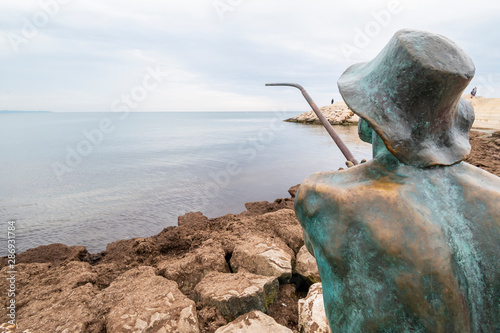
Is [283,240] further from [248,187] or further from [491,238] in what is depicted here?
[248,187]

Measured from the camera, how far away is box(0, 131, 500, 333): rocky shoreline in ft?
9.42

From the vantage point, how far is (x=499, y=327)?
118 centimetres

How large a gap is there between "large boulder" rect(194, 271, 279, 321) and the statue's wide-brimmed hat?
2480mm

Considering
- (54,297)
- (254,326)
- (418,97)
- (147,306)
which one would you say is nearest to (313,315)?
(254,326)

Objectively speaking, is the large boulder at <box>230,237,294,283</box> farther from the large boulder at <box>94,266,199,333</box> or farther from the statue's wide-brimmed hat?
the statue's wide-brimmed hat

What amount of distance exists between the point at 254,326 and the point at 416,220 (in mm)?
2075

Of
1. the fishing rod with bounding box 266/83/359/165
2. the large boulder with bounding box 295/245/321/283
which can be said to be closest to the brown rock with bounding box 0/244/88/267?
the large boulder with bounding box 295/245/321/283

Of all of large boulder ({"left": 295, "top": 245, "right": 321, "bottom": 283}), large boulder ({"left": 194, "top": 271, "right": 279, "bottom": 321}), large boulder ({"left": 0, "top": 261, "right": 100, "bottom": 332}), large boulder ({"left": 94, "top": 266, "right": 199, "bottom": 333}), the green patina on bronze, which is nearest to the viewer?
the green patina on bronze

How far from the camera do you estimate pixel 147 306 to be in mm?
3045

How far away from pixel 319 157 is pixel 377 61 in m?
13.8

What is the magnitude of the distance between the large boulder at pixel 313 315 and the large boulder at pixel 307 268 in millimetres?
705

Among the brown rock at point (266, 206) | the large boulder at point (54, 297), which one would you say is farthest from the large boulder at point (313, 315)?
the brown rock at point (266, 206)

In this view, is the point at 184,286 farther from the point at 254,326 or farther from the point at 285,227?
the point at 285,227

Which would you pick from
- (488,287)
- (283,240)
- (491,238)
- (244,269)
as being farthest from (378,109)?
(283,240)
